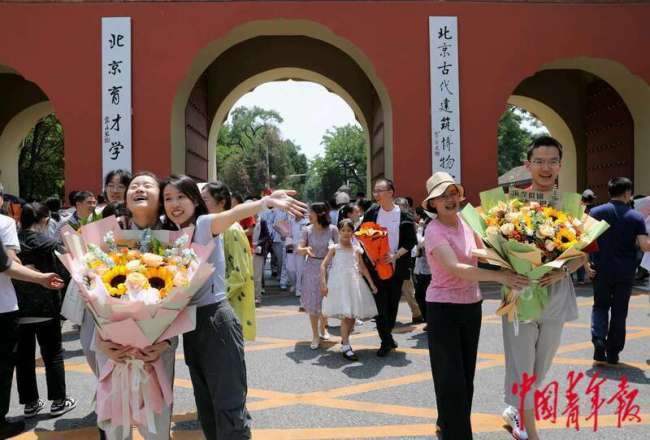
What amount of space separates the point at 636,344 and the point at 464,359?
3845mm

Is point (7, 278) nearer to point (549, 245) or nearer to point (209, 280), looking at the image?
point (209, 280)

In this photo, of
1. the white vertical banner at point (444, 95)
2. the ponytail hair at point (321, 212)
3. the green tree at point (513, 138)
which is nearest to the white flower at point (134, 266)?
the ponytail hair at point (321, 212)

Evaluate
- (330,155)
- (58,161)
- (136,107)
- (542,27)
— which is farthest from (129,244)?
(330,155)

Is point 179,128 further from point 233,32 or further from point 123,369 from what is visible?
point 123,369

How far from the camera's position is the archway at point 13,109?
603 inches

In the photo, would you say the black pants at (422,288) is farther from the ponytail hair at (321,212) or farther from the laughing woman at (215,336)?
the laughing woman at (215,336)

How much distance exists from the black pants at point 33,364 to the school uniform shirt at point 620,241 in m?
4.76

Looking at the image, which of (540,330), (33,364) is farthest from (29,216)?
(540,330)

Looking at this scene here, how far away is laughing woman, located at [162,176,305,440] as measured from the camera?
2883 mm

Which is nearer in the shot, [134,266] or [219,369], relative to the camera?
[134,266]

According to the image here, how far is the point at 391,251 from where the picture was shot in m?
6.05

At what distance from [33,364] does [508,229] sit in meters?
3.75

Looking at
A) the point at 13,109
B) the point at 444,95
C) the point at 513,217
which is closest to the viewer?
the point at 513,217

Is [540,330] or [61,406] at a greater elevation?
[540,330]
